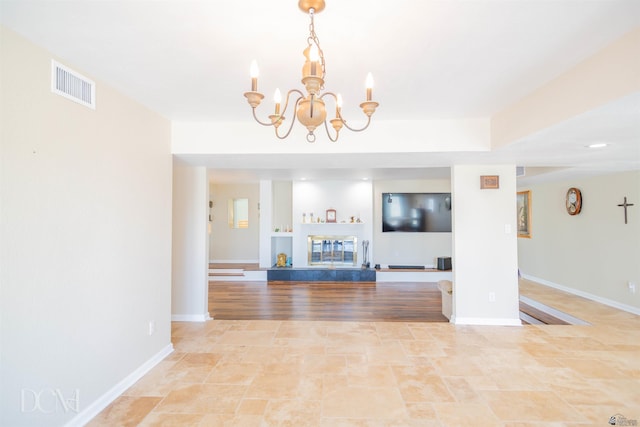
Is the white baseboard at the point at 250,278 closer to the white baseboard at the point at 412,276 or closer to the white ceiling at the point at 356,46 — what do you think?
the white baseboard at the point at 412,276

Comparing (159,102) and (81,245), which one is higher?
(159,102)

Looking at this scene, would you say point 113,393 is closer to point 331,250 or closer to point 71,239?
point 71,239

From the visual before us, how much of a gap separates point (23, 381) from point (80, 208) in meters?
1.04

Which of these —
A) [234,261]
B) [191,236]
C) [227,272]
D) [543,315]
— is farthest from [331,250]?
[543,315]

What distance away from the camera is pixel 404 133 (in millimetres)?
3312

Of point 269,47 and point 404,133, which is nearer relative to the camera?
point 269,47

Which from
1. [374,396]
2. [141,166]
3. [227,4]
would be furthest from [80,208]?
[374,396]

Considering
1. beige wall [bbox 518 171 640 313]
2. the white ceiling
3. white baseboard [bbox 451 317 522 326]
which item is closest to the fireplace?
white baseboard [bbox 451 317 522 326]

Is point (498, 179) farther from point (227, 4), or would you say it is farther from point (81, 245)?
point (81, 245)

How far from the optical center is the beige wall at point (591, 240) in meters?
4.78

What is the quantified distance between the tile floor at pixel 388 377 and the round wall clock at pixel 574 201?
242 cm

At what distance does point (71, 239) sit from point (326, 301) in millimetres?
4067

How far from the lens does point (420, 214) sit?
754cm

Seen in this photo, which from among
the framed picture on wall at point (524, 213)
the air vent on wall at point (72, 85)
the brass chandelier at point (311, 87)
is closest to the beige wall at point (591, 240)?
the framed picture on wall at point (524, 213)
